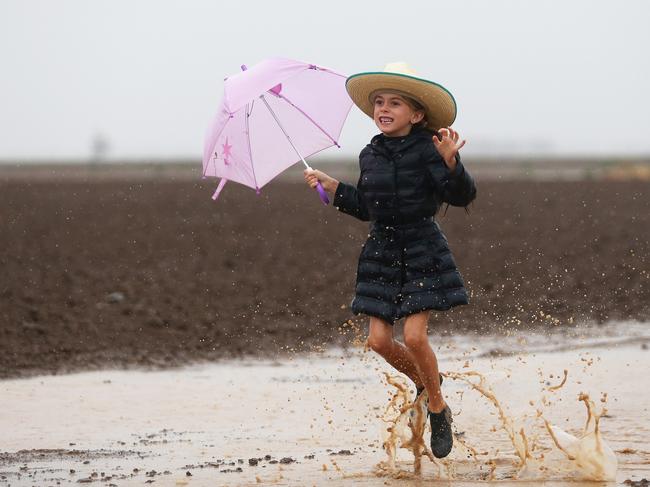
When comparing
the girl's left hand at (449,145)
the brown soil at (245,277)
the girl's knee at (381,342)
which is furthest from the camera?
the brown soil at (245,277)

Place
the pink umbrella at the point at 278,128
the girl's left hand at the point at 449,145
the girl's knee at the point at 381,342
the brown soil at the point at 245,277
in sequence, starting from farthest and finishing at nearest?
the brown soil at the point at 245,277 → the pink umbrella at the point at 278,128 → the girl's knee at the point at 381,342 → the girl's left hand at the point at 449,145

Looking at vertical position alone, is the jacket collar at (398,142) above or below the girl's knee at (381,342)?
above

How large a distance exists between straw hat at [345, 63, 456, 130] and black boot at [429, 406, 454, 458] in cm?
133

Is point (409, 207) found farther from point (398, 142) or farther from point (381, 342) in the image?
point (381, 342)

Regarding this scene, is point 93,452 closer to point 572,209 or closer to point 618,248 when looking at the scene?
point 618,248

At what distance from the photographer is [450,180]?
5801 millimetres

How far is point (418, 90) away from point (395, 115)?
0.17m

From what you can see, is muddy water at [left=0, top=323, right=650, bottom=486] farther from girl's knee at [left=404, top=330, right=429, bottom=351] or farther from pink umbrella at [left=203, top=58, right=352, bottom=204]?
pink umbrella at [left=203, top=58, right=352, bottom=204]

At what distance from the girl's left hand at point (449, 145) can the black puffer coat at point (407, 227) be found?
0.04 meters

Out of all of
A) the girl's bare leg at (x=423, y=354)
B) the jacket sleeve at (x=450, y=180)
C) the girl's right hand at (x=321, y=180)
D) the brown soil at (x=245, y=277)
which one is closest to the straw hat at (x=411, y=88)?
the jacket sleeve at (x=450, y=180)

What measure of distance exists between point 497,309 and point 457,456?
17.3 feet

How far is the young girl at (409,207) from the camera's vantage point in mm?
5895

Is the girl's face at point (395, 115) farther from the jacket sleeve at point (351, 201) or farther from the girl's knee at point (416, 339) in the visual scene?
the girl's knee at point (416, 339)

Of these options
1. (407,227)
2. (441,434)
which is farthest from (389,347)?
(407,227)
